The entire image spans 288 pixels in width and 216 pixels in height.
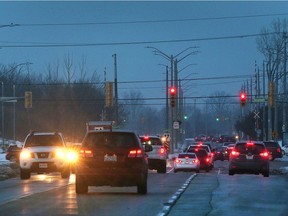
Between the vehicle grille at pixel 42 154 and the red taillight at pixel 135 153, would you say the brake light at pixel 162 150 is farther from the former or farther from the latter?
the red taillight at pixel 135 153

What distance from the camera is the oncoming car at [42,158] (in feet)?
97.8

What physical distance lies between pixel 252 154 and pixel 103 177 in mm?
15112

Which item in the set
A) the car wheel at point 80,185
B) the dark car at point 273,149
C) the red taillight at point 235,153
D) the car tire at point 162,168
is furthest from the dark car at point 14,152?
the dark car at point 273,149

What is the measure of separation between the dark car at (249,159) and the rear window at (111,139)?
14184mm

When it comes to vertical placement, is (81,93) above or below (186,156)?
above

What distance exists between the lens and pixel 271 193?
67.6ft

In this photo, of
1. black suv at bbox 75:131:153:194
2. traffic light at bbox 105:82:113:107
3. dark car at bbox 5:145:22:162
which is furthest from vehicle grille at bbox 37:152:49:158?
traffic light at bbox 105:82:113:107

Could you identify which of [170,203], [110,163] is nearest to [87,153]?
[110,163]

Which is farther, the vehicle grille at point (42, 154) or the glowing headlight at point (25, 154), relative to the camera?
the vehicle grille at point (42, 154)

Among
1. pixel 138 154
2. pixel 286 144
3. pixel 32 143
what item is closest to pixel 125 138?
pixel 138 154

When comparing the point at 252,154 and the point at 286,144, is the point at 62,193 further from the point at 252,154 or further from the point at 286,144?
the point at 286,144

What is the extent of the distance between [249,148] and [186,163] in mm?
8297

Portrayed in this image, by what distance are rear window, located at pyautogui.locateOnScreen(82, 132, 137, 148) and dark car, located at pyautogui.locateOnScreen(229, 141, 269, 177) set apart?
14184 millimetres

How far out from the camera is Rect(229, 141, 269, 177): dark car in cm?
3266
